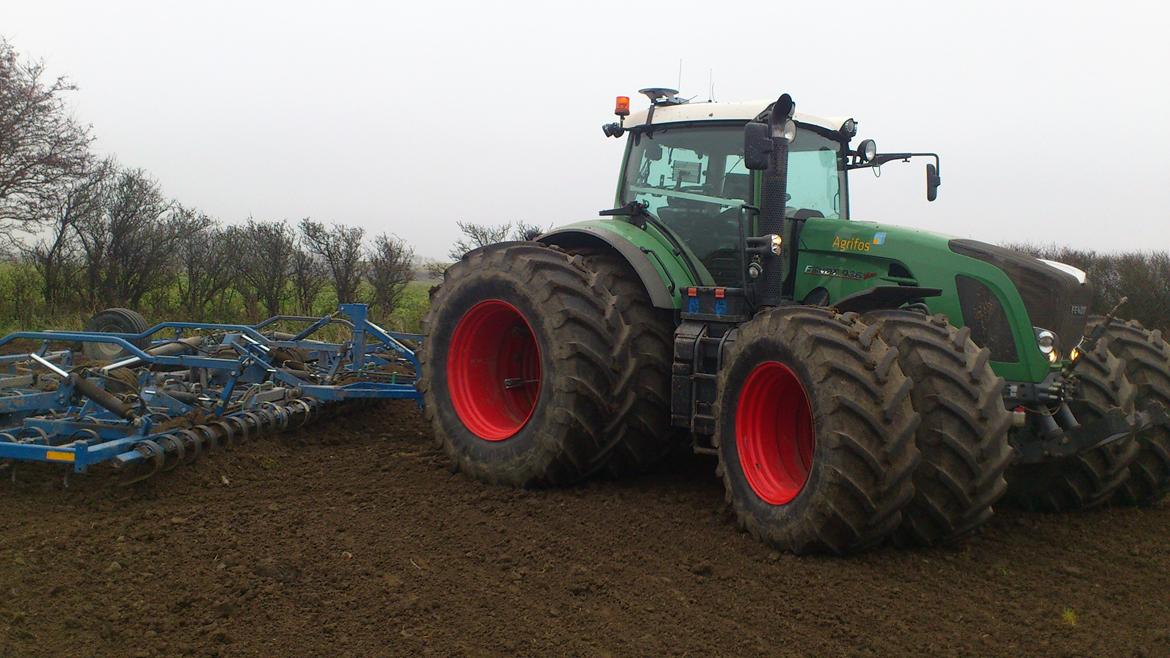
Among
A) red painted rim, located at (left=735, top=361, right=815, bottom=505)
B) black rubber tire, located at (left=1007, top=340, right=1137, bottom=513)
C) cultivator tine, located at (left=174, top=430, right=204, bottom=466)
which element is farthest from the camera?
cultivator tine, located at (left=174, top=430, right=204, bottom=466)

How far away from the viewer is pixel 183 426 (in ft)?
19.2

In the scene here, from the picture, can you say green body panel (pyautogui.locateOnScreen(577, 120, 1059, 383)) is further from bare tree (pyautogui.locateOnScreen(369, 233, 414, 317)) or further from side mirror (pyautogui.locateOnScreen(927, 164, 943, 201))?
bare tree (pyautogui.locateOnScreen(369, 233, 414, 317))

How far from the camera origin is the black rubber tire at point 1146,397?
4969 mm

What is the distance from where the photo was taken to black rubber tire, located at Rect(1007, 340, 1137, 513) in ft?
15.6

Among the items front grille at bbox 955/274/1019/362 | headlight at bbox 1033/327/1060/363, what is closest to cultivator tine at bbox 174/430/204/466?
front grille at bbox 955/274/1019/362

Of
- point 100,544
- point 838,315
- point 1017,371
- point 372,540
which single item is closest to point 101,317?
point 100,544

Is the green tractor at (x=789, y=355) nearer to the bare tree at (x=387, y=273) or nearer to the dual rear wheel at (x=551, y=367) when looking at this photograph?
the dual rear wheel at (x=551, y=367)

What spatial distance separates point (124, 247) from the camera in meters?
15.6

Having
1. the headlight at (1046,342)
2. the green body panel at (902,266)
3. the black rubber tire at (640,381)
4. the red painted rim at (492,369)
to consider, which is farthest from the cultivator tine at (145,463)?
the headlight at (1046,342)

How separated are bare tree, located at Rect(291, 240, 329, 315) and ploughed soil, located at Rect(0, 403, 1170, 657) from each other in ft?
36.6

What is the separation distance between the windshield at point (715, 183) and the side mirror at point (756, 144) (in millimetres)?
777

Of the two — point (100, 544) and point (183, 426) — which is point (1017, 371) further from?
point (183, 426)

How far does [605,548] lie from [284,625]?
1.53 metres

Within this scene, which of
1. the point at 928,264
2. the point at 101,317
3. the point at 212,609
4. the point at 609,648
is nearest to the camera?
the point at 609,648
